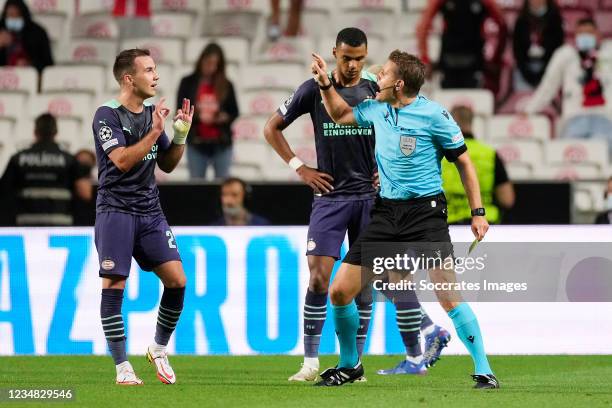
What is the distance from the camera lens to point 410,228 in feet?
28.2

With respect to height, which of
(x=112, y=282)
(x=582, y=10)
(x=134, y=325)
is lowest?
(x=134, y=325)

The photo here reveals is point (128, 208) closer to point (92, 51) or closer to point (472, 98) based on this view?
point (472, 98)

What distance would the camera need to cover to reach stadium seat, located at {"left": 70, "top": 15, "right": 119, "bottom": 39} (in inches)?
715

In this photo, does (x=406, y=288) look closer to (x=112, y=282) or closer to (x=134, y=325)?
(x=112, y=282)

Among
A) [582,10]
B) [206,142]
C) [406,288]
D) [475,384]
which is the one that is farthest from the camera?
[582,10]

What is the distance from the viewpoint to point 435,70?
1667cm

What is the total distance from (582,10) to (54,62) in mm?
6542

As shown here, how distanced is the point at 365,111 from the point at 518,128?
24.9 ft

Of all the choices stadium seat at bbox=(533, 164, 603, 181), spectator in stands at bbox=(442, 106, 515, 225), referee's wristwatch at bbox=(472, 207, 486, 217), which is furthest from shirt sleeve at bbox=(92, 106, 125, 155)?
stadium seat at bbox=(533, 164, 603, 181)

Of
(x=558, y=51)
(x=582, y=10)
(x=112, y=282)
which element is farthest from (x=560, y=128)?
(x=112, y=282)

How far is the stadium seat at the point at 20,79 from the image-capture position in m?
17.6

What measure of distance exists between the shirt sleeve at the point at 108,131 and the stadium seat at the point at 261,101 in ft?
25.3

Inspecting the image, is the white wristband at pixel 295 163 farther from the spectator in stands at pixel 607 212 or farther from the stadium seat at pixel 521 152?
the stadium seat at pixel 521 152

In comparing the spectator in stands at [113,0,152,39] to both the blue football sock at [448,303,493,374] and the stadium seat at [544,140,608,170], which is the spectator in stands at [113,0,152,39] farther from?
the blue football sock at [448,303,493,374]
